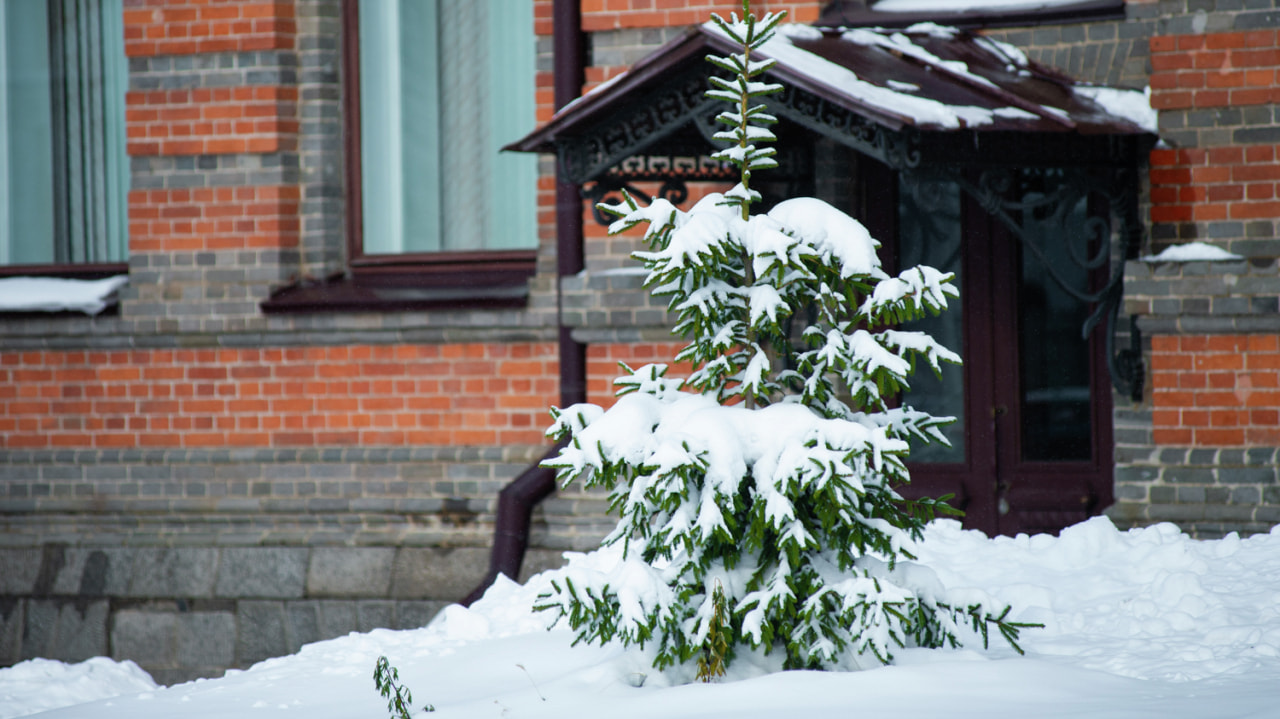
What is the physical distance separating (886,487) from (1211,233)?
2965 mm

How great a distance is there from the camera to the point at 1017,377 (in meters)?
6.44

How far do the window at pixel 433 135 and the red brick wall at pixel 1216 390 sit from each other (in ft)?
11.4

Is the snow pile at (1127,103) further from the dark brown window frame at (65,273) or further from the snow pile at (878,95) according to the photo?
the dark brown window frame at (65,273)

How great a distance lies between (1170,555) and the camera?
5.03 m

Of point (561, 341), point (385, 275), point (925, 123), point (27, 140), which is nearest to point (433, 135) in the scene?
point (385, 275)

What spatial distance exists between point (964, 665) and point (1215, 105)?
11.2 feet

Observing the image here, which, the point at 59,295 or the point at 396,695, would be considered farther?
the point at 59,295

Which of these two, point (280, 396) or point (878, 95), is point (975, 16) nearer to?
point (878, 95)

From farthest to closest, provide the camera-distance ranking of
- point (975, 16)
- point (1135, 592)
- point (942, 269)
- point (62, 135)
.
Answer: point (62, 135) < point (942, 269) < point (975, 16) < point (1135, 592)

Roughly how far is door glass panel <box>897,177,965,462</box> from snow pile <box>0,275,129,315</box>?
4.50 metres

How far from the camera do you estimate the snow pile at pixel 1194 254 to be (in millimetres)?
5707

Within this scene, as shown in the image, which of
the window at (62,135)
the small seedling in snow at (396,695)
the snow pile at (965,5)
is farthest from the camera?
the window at (62,135)

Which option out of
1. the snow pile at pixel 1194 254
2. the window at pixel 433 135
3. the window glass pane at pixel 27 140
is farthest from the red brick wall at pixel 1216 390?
the window glass pane at pixel 27 140

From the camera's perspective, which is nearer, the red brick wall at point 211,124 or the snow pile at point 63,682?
the snow pile at point 63,682
